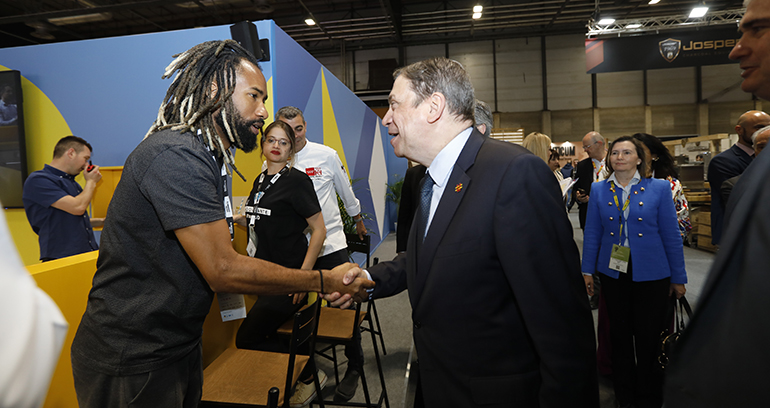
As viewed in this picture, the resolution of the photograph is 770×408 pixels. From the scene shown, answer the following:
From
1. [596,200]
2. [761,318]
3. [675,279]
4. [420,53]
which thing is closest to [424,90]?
[761,318]

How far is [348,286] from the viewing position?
177 cm

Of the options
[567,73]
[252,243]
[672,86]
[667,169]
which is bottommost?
[252,243]

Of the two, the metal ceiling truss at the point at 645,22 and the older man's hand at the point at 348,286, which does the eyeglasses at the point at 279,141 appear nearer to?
the older man's hand at the point at 348,286

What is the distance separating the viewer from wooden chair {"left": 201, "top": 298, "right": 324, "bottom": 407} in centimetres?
174

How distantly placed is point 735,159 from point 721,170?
118mm

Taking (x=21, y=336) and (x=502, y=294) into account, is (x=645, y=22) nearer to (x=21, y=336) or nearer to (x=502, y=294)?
(x=502, y=294)

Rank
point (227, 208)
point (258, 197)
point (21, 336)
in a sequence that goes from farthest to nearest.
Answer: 1. point (258, 197)
2. point (227, 208)
3. point (21, 336)

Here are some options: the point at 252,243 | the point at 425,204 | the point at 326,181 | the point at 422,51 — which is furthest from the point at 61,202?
the point at 422,51

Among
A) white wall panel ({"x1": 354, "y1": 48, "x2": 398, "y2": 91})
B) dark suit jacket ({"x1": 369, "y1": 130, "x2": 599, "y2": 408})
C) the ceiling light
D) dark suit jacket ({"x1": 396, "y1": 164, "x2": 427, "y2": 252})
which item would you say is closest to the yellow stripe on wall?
dark suit jacket ({"x1": 396, "y1": 164, "x2": 427, "y2": 252})

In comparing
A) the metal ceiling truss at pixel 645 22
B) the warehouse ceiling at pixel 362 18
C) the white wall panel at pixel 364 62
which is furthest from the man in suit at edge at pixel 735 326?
the white wall panel at pixel 364 62

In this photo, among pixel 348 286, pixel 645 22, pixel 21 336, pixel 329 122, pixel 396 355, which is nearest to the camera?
pixel 21 336

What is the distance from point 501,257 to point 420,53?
1555cm

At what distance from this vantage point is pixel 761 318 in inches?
21.7

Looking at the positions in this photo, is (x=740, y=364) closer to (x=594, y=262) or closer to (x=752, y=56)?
(x=752, y=56)
